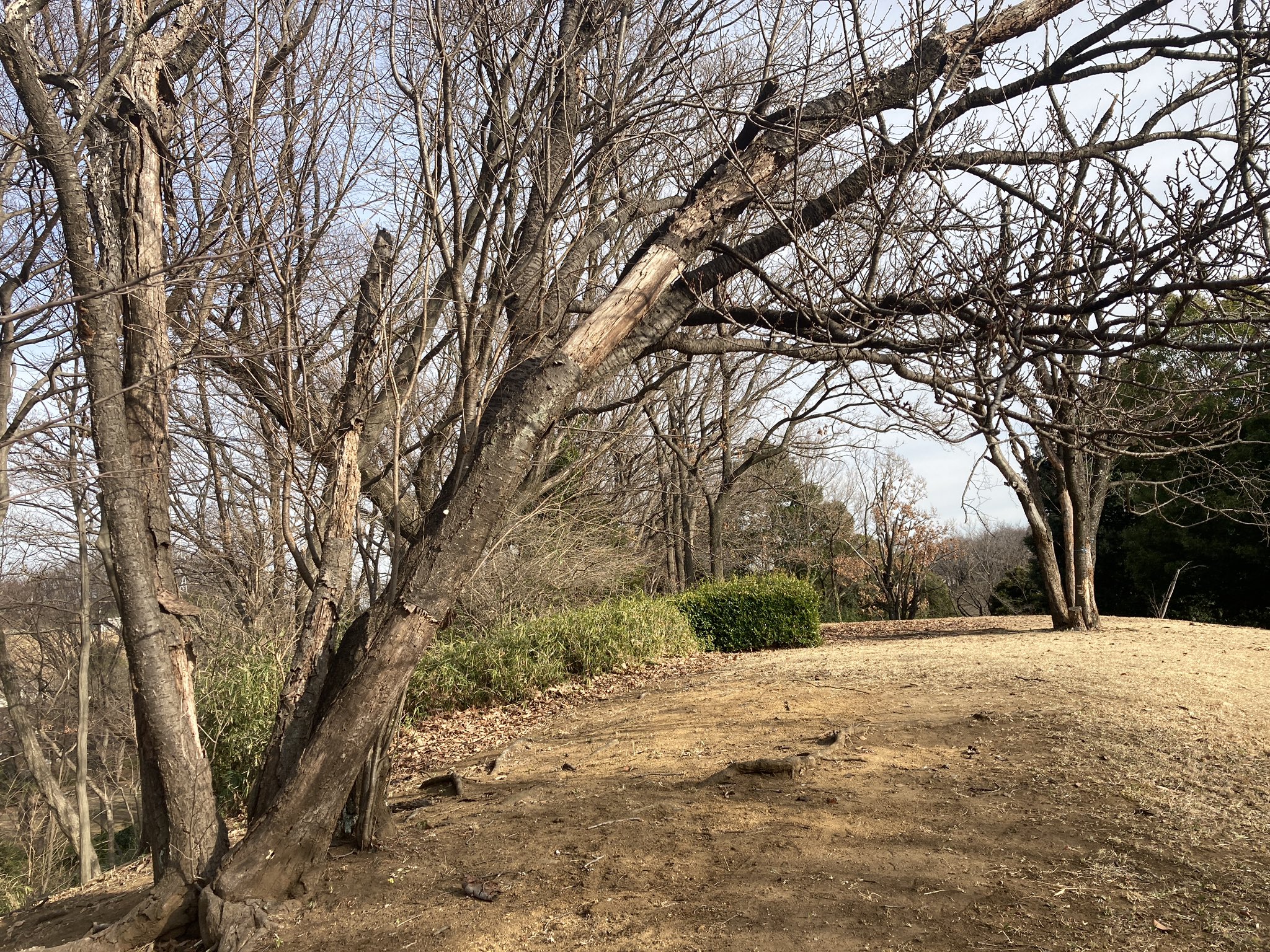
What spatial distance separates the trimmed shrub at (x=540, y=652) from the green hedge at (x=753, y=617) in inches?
22.1

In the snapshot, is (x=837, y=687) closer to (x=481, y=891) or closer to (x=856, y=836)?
(x=856, y=836)

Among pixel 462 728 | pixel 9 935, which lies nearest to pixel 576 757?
pixel 462 728

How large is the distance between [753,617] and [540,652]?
4.04 m

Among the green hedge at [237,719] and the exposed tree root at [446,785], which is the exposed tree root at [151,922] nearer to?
the exposed tree root at [446,785]

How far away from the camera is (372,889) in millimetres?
3188

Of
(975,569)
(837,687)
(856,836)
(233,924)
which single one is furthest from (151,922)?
(975,569)

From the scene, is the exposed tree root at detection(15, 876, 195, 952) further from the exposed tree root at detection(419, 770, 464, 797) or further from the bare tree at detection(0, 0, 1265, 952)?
the exposed tree root at detection(419, 770, 464, 797)

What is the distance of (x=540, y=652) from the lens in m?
8.85

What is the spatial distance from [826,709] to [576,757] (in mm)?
1989

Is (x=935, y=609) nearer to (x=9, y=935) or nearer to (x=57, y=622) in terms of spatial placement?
(x=57, y=622)

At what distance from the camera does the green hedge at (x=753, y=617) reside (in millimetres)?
11680

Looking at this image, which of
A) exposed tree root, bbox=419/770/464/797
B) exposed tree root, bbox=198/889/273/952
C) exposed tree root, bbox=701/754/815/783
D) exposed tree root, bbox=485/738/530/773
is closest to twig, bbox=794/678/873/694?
exposed tree root, bbox=701/754/815/783

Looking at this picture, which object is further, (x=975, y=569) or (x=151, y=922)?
(x=975, y=569)

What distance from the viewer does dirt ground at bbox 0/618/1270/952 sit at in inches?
109
